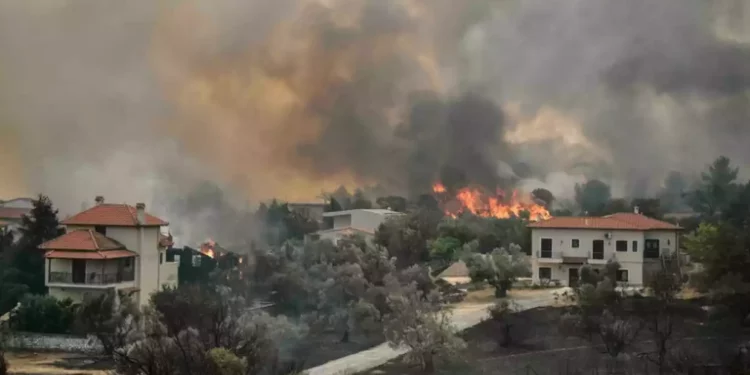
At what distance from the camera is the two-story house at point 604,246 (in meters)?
6.45

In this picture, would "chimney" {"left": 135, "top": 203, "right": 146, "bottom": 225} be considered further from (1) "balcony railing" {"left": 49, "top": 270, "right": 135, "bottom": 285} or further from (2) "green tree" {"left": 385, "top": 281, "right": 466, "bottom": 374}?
(2) "green tree" {"left": 385, "top": 281, "right": 466, "bottom": 374}

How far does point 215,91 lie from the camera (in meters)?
6.64

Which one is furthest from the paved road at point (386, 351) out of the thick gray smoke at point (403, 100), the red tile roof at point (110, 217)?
the red tile roof at point (110, 217)

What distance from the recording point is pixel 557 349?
639cm

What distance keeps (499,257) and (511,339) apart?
0.61 meters

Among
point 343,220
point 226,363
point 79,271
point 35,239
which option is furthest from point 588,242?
point 35,239

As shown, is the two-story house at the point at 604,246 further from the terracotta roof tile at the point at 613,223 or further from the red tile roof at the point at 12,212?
the red tile roof at the point at 12,212

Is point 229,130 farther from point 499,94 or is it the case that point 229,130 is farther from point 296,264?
point 499,94

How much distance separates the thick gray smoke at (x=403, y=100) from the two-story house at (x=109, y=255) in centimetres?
15

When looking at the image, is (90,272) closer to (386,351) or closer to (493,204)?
(386,351)

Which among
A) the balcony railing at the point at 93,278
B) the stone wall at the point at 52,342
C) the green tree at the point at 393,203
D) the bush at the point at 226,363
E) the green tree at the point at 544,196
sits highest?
the green tree at the point at 544,196

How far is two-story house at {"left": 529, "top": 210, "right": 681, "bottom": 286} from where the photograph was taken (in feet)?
21.1

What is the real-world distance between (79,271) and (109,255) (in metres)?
0.28

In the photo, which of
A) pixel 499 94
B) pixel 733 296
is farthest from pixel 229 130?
pixel 733 296
